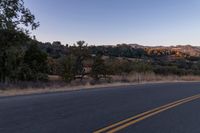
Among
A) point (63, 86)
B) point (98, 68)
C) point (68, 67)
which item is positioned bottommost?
point (63, 86)

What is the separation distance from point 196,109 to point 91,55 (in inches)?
1095

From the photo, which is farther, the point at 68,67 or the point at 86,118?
the point at 68,67

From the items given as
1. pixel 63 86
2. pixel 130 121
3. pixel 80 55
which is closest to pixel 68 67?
pixel 80 55

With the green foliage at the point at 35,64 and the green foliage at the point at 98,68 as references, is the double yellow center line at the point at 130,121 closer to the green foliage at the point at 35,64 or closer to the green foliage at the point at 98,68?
the green foliage at the point at 35,64

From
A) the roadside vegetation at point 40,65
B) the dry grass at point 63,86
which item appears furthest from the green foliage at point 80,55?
the dry grass at point 63,86

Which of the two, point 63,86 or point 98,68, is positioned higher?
point 98,68

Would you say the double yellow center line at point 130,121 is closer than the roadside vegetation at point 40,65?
Yes

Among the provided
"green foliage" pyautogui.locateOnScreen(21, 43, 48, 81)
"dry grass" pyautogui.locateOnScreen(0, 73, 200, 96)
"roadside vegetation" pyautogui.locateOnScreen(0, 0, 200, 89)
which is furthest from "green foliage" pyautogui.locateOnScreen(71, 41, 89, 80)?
"dry grass" pyautogui.locateOnScreen(0, 73, 200, 96)

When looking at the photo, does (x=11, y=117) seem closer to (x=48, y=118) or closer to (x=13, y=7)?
(x=48, y=118)

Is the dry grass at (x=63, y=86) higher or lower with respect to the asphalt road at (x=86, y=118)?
lower

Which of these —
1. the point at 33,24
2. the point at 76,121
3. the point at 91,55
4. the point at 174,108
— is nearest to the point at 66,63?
the point at 91,55

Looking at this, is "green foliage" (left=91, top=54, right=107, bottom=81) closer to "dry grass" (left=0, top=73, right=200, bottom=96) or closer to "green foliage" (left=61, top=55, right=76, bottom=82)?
"green foliage" (left=61, top=55, right=76, bottom=82)

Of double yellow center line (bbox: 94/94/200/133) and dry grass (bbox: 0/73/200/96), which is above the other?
double yellow center line (bbox: 94/94/200/133)

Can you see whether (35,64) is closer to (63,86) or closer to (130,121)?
(63,86)
